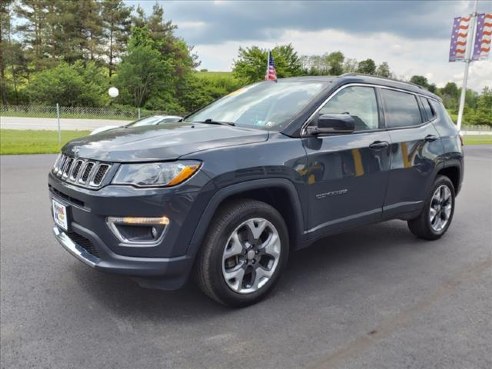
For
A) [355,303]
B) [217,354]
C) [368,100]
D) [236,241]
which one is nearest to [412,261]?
[355,303]

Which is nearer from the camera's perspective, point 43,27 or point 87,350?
point 87,350

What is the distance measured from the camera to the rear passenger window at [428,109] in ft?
16.0

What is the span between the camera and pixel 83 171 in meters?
3.00

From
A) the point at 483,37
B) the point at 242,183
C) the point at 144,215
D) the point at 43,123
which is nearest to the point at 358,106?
the point at 242,183

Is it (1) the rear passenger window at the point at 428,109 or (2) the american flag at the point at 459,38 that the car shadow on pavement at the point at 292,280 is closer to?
(1) the rear passenger window at the point at 428,109

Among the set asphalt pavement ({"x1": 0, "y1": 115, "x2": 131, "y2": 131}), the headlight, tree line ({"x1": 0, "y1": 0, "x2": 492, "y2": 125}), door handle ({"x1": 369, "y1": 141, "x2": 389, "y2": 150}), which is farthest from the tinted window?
tree line ({"x1": 0, "y1": 0, "x2": 492, "y2": 125})

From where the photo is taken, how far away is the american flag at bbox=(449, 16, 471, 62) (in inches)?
931

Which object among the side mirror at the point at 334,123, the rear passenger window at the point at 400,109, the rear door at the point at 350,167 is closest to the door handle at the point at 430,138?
the rear passenger window at the point at 400,109

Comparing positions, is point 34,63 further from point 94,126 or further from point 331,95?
point 331,95

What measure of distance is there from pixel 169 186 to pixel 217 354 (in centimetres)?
108

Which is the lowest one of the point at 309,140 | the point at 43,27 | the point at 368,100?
the point at 309,140

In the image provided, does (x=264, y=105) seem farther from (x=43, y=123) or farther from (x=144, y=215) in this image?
(x=43, y=123)

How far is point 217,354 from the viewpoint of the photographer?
267cm

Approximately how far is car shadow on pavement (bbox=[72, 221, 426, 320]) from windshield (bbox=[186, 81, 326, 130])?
1.38m
